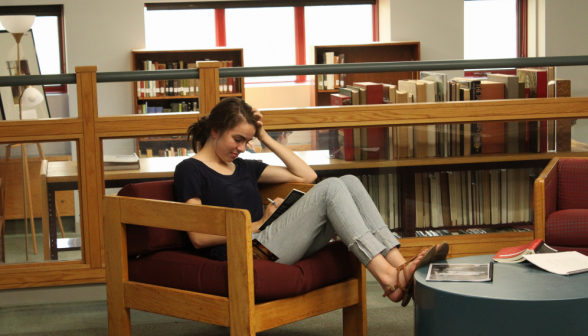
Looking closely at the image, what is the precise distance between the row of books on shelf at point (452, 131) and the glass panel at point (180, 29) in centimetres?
489

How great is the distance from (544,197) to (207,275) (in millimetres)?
1466

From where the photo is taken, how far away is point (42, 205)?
8.88ft

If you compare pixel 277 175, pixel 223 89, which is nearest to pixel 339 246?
pixel 277 175

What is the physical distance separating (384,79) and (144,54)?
2939 millimetres

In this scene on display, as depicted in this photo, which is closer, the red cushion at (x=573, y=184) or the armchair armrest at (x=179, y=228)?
the armchair armrest at (x=179, y=228)

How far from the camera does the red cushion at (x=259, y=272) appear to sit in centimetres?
191

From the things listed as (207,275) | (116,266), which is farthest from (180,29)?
(207,275)

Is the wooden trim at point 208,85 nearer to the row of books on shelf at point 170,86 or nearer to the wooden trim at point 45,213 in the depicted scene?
the wooden trim at point 45,213

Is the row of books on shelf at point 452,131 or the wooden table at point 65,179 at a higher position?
the row of books on shelf at point 452,131

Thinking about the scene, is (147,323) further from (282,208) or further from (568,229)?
(568,229)

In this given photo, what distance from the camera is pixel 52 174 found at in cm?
274

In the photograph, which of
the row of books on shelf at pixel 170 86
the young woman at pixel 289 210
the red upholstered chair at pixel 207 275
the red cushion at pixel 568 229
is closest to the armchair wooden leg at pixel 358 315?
the red upholstered chair at pixel 207 275

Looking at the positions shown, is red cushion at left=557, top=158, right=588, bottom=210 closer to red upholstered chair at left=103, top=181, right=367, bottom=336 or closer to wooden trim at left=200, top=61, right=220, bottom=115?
red upholstered chair at left=103, top=181, right=367, bottom=336

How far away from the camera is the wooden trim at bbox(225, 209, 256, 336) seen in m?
1.79
